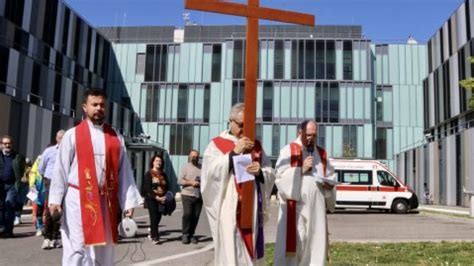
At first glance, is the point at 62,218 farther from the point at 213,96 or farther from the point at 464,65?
the point at 213,96

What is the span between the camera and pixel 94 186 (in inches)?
213

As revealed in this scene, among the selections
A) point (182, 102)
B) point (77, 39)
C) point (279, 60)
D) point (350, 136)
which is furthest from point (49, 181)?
point (182, 102)

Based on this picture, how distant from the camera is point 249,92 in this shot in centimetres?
559

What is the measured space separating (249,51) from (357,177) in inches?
888

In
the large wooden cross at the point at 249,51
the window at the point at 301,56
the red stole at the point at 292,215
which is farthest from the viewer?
the window at the point at 301,56

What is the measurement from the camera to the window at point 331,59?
5222cm

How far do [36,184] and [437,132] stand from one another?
41.8m

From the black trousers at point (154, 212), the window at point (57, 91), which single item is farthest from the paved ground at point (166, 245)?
the window at point (57, 91)

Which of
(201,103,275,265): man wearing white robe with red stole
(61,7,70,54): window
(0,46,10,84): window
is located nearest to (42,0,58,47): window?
(61,7,70,54): window

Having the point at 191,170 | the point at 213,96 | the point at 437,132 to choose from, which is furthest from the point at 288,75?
the point at 191,170

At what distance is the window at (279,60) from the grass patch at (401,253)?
4146 centimetres

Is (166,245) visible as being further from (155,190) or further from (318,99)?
(318,99)

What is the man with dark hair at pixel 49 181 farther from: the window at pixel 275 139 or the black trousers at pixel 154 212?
the window at pixel 275 139

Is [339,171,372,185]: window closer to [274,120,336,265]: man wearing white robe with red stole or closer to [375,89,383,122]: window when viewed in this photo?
[274,120,336,265]: man wearing white robe with red stole
